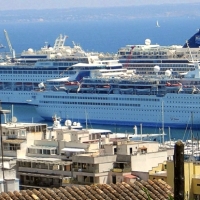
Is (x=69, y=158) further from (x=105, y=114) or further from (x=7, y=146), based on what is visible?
(x=105, y=114)

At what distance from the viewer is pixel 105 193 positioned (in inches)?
448

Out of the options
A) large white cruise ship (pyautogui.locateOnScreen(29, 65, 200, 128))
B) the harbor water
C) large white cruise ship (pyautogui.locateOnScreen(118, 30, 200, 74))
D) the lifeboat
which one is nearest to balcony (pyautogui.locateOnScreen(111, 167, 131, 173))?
the harbor water

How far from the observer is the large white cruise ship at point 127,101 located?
5994cm

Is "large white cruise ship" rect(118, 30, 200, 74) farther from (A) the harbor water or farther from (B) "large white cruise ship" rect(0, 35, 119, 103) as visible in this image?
(A) the harbor water

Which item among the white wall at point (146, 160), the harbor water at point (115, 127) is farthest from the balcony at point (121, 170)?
the harbor water at point (115, 127)

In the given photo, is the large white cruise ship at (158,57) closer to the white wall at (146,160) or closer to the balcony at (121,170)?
the white wall at (146,160)

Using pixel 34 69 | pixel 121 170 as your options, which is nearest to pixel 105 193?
pixel 121 170

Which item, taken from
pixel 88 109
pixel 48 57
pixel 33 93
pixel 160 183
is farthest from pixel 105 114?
pixel 160 183

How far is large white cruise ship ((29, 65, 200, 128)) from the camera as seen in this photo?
59938 mm

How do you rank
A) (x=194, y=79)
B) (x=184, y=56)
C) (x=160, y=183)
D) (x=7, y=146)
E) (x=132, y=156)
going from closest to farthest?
(x=160, y=183), (x=132, y=156), (x=7, y=146), (x=194, y=79), (x=184, y=56)

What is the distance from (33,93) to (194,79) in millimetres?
11812

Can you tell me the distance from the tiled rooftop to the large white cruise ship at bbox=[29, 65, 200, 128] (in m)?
45.3

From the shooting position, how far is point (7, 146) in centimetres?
2669

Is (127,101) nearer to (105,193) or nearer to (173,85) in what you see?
(173,85)
